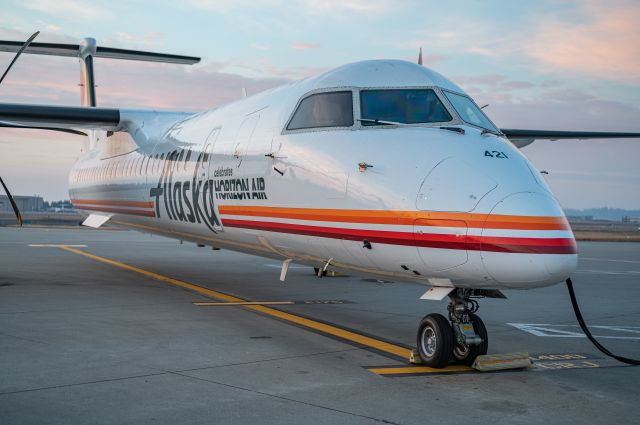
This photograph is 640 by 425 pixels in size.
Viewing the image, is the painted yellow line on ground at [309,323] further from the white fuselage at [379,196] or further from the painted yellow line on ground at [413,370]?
the white fuselage at [379,196]

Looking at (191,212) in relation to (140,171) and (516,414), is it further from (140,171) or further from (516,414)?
(516,414)

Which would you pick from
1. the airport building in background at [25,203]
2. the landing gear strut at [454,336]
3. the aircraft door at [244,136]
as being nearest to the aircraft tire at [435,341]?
the landing gear strut at [454,336]

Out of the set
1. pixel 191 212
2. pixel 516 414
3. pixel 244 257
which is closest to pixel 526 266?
pixel 516 414

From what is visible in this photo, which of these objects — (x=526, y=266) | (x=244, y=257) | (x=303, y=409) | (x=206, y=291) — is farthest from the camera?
(x=244, y=257)

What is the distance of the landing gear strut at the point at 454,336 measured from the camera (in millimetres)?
6793

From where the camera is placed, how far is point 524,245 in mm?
5941

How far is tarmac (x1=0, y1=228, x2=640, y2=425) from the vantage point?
5.33 m

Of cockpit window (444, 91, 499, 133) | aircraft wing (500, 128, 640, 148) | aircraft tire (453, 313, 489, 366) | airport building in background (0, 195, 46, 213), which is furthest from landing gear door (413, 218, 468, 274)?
airport building in background (0, 195, 46, 213)

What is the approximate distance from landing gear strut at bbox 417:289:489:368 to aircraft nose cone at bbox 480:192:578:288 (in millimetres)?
914

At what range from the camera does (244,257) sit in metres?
23.7

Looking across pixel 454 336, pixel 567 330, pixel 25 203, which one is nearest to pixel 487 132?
pixel 454 336

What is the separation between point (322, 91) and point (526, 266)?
3.69m

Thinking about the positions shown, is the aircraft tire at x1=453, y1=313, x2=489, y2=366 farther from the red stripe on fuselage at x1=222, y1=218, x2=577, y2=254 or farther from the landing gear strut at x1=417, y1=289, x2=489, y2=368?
the red stripe on fuselage at x1=222, y1=218, x2=577, y2=254

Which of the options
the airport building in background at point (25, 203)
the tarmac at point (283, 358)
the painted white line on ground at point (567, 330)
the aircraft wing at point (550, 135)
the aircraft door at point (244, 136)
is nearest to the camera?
the tarmac at point (283, 358)
